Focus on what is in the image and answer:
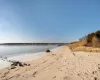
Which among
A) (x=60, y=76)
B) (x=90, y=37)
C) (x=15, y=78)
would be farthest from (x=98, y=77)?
(x=90, y=37)

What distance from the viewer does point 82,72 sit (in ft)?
30.4

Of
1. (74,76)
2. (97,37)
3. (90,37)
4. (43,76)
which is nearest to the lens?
(74,76)

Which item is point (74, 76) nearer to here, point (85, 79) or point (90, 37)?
point (85, 79)

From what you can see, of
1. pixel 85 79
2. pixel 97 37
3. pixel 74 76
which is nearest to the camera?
pixel 85 79

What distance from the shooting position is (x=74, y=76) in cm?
858

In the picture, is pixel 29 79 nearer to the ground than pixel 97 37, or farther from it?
nearer to the ground

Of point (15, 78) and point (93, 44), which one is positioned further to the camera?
point (93, 44)

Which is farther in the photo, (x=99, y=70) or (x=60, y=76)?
(x=99, y=70)

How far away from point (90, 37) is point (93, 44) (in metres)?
2.62

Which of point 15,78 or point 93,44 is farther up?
point 93,44

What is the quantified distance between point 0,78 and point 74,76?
4435 mm

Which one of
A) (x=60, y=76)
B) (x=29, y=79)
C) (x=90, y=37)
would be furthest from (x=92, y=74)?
(x=90, y=37)

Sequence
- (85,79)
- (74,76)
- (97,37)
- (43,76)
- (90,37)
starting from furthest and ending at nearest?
(90,37)
(97,37)
(43,76)
(74,76)
(85,79)

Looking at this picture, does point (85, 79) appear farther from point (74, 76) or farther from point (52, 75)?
point (52, 75)
